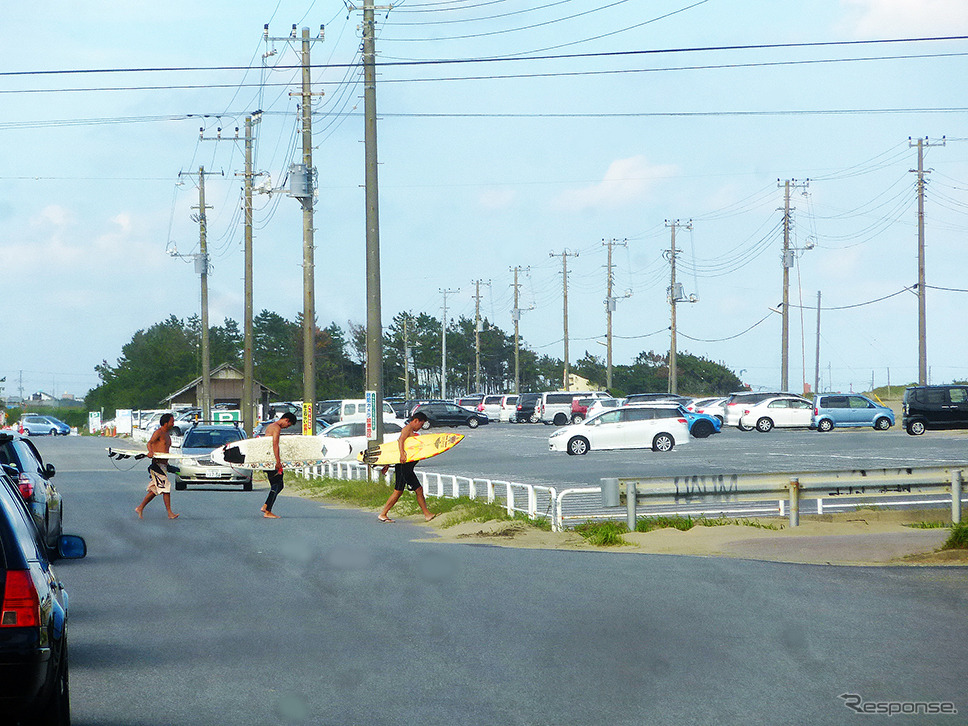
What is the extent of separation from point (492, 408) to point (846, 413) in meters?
31.5

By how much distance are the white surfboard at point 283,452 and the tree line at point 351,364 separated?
8204 centimetres

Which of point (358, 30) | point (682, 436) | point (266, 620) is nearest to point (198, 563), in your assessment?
point (266, 620)

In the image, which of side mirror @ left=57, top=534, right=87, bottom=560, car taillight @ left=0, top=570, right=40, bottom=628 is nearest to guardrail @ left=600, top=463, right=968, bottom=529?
side mirror @ left=57, top=534, right=87, bottom=560

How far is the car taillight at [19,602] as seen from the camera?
15.8ft

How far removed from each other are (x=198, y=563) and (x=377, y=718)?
7.83 meters

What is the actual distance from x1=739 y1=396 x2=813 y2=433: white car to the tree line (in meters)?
55.6

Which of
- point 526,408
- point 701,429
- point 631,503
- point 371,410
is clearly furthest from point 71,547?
point 526,408

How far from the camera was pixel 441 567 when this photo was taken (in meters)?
13.3

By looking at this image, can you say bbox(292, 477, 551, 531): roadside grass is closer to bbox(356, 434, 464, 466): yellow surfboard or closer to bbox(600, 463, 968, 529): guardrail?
bbox(356, 434, 464, 466): yellow surfboard

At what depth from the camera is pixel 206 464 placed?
2847 centimetres

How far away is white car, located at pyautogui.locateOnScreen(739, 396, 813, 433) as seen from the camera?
2146 inches

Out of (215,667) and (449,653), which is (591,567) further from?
(215,667)

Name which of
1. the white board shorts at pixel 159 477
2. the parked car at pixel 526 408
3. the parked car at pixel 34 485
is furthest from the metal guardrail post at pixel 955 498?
the parked car at pixel 526 408

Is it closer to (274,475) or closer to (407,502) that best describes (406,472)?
(274,475)
